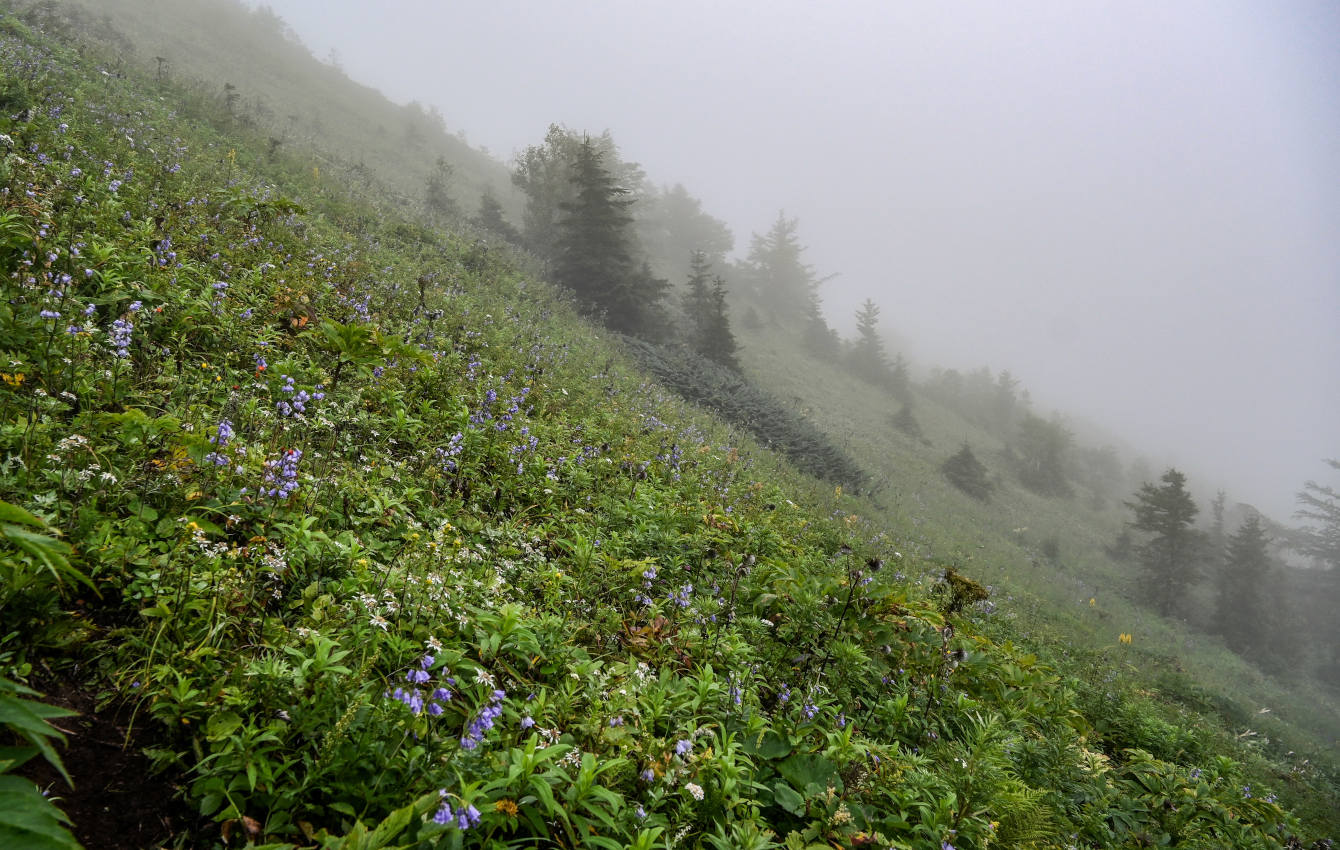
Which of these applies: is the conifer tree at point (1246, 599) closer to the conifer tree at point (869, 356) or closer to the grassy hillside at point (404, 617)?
the conifer tree at point (869, 356)

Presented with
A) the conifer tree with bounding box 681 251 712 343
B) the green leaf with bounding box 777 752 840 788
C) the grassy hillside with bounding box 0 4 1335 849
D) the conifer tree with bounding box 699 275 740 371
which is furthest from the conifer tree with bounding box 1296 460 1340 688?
the green leaf with bounding box 777 752 840 788

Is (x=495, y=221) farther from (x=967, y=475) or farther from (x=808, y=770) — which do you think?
(x=808, y=770)

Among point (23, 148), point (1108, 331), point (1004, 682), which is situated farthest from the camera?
point (1108, 331)

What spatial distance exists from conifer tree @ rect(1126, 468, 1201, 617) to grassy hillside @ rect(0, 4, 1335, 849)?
19.7 metres

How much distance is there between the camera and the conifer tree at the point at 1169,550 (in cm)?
2431

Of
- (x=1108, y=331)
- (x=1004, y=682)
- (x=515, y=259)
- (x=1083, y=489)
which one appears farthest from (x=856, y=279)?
(x=1004, y=682)

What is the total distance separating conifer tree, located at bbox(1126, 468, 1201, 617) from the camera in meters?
24.3

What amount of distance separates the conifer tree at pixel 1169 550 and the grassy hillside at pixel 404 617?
19.7 metres

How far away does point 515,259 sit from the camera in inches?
787

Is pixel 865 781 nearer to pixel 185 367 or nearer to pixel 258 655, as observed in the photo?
pixel 258 655

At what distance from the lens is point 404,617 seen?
301 centimetres

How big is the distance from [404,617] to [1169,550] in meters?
33.2

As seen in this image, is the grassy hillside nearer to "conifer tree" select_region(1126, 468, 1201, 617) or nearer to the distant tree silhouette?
the distant tree silhouette

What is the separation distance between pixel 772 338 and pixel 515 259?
26.1 m
